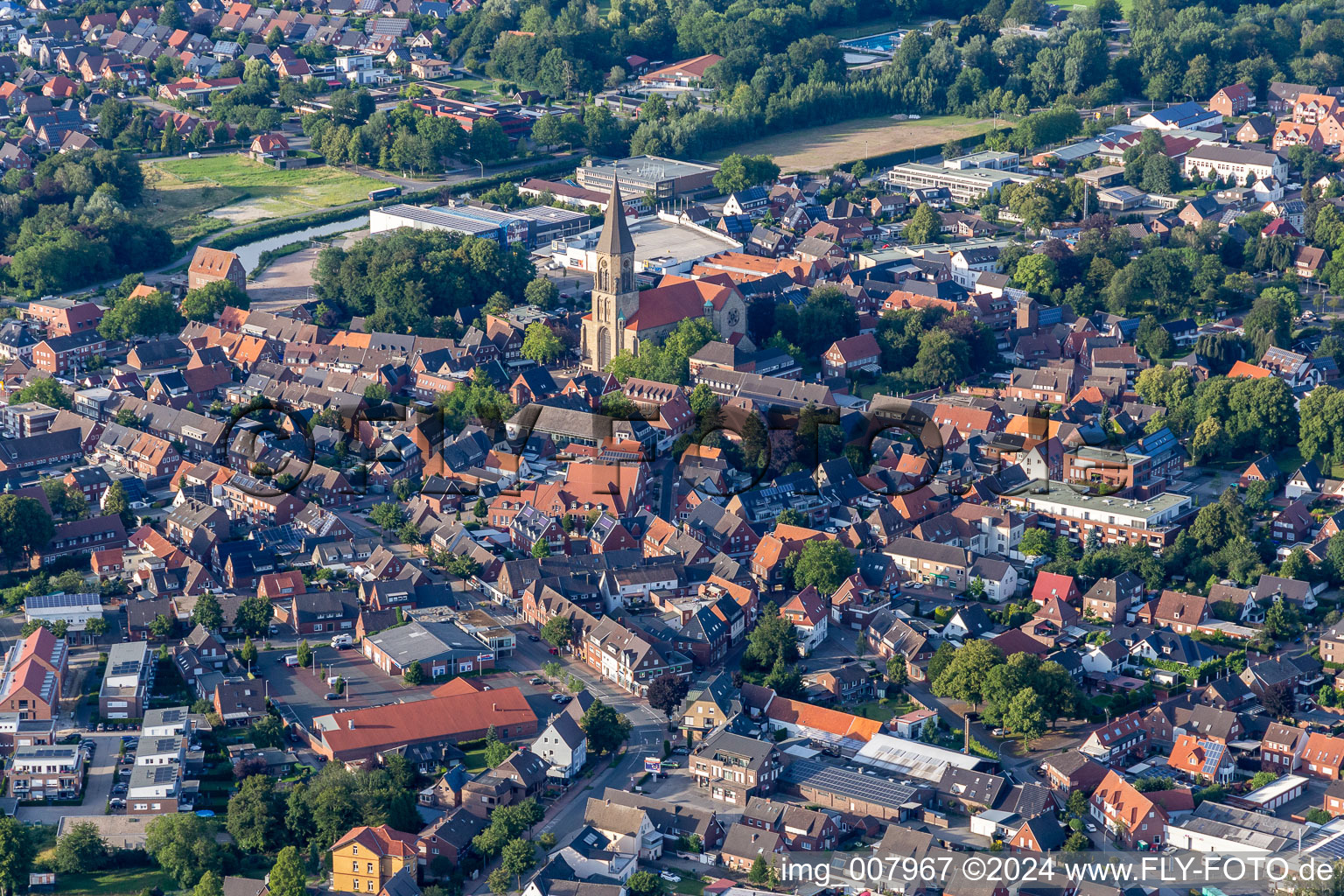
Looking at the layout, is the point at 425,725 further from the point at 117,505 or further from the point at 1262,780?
the point at 1262,780

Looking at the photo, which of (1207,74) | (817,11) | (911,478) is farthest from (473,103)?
(911,478)

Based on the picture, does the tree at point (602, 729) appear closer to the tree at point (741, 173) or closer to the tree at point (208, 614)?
the tree at point (208, 614)

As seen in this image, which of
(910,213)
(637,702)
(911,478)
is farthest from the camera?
(910,213)

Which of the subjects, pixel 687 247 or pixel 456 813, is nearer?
pixel 456 813

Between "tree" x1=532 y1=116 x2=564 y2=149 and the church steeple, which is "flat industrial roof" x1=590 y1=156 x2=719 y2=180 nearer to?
"tree" x1=532 y1=116 x2=564 y2=149

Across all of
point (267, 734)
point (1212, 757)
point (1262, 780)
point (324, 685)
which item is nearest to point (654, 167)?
point (324, 685)

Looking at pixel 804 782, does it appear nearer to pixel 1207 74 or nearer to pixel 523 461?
pixel 523 461
